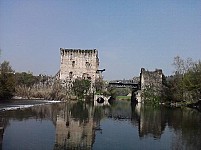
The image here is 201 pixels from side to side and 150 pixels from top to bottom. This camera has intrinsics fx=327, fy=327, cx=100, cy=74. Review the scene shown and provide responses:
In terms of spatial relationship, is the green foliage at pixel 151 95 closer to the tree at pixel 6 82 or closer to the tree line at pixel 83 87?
the tree line at pixel 83 87

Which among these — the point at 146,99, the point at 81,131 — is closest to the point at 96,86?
the point at 146,99

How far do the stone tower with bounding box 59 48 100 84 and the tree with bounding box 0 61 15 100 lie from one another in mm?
20541

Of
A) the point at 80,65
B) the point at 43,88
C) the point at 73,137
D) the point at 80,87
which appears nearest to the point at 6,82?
the point at 43,88

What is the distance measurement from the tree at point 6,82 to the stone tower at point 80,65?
67.4 ft

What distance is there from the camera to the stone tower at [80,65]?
241 ft

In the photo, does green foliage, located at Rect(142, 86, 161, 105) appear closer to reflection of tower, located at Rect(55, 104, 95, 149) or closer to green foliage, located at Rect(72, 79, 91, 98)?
green foliage, located at Rect(72, 79, 91, 98)

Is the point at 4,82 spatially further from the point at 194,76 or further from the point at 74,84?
the point at 194,76

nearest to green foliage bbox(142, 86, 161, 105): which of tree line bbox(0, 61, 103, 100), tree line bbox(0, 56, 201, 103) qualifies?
tree line bbox(0, 56, 201, 103)

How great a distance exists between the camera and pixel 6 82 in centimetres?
5044

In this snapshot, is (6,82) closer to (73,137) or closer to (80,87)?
(80,87)

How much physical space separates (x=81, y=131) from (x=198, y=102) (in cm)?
3746

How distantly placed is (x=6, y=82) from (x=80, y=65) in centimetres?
2557

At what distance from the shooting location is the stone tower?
73.5 metres

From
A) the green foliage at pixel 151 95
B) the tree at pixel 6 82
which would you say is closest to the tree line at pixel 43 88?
the tree at pixel 6 82
